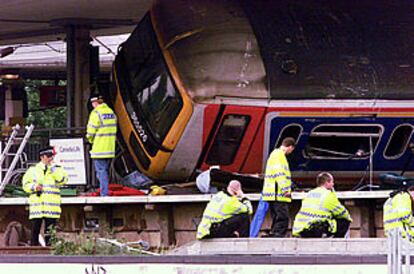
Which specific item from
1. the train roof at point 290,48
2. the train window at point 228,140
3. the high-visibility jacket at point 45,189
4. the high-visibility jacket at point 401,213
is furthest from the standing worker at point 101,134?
the high-visibility jacket at point 401,213

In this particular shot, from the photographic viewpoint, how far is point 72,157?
2331 cm

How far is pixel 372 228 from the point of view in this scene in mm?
20703

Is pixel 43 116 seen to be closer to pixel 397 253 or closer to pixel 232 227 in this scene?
pixel 232 227

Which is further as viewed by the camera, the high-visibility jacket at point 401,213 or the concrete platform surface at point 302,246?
the high-visibility jacket at point 401,213

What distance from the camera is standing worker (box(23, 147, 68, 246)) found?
67.0 ft

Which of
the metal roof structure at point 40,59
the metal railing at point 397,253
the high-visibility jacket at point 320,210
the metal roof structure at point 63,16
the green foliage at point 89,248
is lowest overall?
the metal railing at point 397,253

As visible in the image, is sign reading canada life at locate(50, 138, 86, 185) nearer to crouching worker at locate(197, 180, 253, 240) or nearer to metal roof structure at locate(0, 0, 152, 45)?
metal roof structure at locate(0, 0, 152, 45)

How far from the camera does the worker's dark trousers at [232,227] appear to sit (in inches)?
717

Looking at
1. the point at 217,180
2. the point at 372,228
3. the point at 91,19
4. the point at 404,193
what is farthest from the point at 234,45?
the point at 91,19

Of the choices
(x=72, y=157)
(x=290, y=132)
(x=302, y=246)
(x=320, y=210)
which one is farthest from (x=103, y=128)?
(x=302, y=246)

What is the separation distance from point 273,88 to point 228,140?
3.51 ft

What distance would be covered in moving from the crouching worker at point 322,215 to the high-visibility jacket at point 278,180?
1.11 m

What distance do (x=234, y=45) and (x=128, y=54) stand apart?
7.56ft

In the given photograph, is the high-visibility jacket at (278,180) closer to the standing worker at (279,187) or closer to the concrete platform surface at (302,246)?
the standing worker at (279,187)
